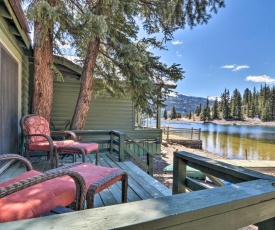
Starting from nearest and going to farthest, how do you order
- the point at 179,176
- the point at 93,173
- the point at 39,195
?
the point at 39,195 → the point at 179,176 → the point at 93,173

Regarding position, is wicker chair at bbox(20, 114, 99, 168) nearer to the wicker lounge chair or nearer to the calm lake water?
the wicker lounge chair

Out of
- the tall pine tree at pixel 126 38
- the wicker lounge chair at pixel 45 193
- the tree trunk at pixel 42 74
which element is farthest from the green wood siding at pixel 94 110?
the wicker lounge chair at pixel 45 193

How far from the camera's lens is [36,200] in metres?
1.50

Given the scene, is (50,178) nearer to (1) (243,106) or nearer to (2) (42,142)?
(2) (42,142)

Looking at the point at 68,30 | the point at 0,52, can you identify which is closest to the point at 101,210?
the point at 0,52

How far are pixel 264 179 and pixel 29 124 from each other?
13.4ft

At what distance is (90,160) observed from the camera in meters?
5.27

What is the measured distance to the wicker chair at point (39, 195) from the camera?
1328mm

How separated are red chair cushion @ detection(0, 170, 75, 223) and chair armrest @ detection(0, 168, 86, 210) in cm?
6

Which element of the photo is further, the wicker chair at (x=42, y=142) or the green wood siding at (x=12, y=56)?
the wicker chair at (x=42, y=142)

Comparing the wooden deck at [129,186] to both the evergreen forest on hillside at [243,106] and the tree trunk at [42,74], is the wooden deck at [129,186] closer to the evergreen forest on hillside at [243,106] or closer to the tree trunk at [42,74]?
the tree trunk at [42,74]

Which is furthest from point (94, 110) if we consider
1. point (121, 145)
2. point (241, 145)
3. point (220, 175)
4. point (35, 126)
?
point (241, 145)

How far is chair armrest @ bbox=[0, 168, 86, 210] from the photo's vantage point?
1307 millimetres

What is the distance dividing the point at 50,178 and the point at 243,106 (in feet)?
282
